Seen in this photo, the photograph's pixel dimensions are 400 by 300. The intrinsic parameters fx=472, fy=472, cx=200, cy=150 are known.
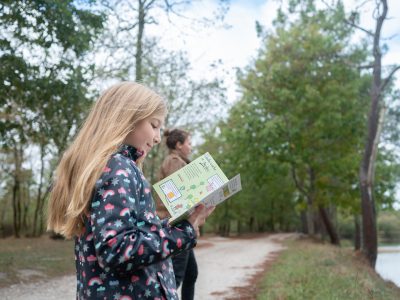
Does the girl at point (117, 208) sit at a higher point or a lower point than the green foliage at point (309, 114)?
lower

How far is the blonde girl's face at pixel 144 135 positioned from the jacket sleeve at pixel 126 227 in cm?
19

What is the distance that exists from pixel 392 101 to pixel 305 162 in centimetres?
857

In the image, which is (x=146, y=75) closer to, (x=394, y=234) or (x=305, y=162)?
(x=305, y=162)

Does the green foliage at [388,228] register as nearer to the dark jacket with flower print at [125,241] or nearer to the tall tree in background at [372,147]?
the tall tree in background at [372,147]

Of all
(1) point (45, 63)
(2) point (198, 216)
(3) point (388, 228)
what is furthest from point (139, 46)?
(3) point (388, 228)

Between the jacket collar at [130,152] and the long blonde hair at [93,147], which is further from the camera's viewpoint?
the jacket collar at [130,152]

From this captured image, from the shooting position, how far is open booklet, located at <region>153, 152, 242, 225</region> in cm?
235

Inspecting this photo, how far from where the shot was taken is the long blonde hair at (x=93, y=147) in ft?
6.66

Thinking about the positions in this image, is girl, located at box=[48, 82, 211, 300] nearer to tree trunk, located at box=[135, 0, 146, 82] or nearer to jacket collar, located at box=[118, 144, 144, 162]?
jacket collar, located at box=[118, 144, 144, 162]

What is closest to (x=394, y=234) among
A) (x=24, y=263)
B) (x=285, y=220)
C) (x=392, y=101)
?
(x=285, y=220)

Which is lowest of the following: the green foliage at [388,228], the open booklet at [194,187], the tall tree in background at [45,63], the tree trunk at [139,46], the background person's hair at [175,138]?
the green foliage at [388,228]

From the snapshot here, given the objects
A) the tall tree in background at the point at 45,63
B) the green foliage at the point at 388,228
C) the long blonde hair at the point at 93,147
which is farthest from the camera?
the green foliage at the point at 388,228

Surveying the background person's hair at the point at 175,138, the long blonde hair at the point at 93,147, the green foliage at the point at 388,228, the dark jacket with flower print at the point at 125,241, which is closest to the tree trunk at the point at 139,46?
the background person's hair at the point at 175,138

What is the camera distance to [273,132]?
21.4 metres
